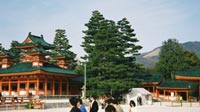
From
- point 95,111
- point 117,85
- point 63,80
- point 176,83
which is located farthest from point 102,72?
point 95,111

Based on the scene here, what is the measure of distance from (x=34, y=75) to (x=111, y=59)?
34.7 ft

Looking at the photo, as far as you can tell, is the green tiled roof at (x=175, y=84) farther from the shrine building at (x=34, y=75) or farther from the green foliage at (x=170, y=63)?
the shrine building at (x=34, y=75)

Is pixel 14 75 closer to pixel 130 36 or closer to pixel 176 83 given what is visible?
pixel 130 36

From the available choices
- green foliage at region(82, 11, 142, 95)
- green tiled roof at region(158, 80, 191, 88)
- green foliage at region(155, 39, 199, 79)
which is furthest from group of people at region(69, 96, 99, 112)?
green foliage at region(155, 39, 199, 79)

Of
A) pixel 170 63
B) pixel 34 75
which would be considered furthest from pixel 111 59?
pixel 170 63

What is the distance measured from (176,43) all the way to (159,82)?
70.0ft

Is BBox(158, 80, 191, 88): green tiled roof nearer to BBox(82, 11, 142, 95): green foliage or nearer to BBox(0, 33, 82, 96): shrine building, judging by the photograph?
BBox(82, 11, 142, 95): green foliage

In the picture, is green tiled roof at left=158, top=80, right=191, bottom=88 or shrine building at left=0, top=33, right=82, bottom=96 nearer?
shrine building at left=0, top=33, right=82, bottom=96

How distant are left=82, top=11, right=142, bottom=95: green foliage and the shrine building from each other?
15.6 feet

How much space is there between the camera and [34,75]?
42000mm

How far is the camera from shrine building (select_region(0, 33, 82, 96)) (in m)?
41.8

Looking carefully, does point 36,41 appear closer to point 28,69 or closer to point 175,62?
point 28,69

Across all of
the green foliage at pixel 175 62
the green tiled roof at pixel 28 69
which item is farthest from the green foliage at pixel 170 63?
the green tiled roof at pixel 28 69

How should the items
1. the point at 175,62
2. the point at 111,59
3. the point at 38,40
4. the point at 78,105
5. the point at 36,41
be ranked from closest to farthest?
the point at 78,105
the point at 111,59
the point at 36,41
the point at 38,40
the point at 175,62
